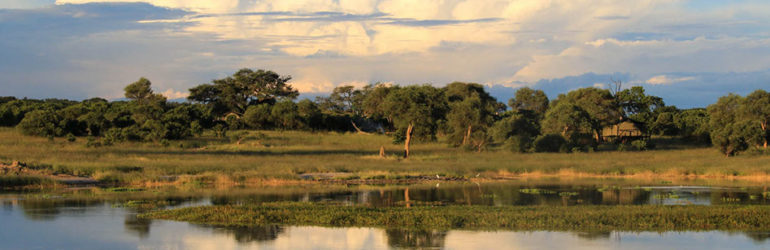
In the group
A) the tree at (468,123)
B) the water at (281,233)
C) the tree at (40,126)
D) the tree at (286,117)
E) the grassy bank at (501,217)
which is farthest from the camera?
the tree at (286,117)

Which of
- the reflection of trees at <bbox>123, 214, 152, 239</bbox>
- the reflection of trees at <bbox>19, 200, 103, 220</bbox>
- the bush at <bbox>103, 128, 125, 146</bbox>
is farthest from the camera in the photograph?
the bush at <bbox>103, 128, 125, 146</bbox>

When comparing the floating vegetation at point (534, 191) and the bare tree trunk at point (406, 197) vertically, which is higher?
the floating vegetation at point (534, 191)

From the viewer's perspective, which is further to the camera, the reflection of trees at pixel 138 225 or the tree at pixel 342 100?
the tree at pixel 342 100

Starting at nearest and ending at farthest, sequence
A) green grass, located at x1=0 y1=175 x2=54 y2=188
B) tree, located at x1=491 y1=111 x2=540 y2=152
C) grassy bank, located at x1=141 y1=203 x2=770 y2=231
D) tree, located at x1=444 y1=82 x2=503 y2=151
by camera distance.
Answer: grassy bank, located at x1=141 y1=203 x2=770 y2=231
green grass, located at x1=0 y1=175 x2=54 y2=188
tree, located at x1=491 y1=111 x2=540 y2=152
tree, located at x1=444 y1=82 x2=503 y2=151

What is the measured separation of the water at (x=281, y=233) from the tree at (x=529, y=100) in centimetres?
8844

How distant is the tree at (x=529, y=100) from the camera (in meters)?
123

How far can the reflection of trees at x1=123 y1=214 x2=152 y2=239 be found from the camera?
23375 mm

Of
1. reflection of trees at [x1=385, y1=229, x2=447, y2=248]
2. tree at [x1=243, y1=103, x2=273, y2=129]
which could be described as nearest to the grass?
tree at [x1=243, y1=103, x2=273, y2=129]

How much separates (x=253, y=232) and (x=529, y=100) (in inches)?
4129

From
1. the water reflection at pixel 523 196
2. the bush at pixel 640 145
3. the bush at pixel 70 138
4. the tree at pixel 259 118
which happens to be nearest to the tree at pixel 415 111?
the bush at pixel 640 145

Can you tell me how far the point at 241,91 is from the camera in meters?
106

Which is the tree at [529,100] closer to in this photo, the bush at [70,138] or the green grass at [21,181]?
the bush at [70,138]

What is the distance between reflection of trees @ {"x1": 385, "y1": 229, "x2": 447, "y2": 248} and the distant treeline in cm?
4638

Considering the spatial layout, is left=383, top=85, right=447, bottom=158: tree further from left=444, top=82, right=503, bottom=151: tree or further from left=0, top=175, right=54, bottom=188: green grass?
left=0, top=175, right=54, bottom=188: green grass
